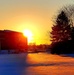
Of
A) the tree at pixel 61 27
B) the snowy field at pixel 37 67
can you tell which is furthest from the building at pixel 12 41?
the snowy field at pixel 37 67

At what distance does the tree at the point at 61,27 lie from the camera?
69.1m

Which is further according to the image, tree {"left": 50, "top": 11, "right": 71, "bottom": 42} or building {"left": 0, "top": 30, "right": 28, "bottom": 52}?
tree {"left": 50, "top": 11, "right": 71, "bottom": 42}

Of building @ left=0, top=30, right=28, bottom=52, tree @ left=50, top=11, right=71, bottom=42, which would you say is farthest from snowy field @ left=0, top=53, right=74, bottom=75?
tree @ left=50, top=11, right=71, bottom=42

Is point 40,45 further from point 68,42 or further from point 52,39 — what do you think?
point 68,42

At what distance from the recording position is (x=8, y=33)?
67.2m

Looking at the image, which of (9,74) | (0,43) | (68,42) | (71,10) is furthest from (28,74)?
(71,10)

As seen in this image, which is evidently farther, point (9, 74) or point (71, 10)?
point (71, 10)

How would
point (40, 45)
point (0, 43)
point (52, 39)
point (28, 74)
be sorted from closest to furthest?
point (28, 74)
point (0, 43)
point (52, 39)
point (40, 45)

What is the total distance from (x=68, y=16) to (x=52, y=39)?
7210 mm

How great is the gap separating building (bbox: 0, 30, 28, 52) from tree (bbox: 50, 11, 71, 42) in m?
7.86

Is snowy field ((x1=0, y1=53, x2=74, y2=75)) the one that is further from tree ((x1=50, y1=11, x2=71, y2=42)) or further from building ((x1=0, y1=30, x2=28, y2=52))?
tree ((x1=50, y1=11, x2=71, y2=42))

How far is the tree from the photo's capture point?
227ft

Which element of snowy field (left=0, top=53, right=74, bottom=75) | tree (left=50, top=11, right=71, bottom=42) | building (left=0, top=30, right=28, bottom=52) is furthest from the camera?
tree (left=50, top=11, right=71, bottom=42)

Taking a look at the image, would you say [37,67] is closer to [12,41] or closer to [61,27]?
[12,41]
